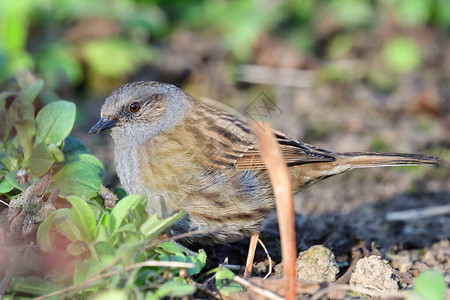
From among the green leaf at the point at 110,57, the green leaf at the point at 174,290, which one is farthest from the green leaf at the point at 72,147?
the green leaf at the point at 110,57

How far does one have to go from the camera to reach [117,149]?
4.02 metres

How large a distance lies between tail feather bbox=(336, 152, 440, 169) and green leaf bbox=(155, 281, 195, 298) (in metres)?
1.93

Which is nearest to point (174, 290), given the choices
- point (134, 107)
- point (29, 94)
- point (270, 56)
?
point (29, 94)

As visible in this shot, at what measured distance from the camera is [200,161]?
12.5 ft

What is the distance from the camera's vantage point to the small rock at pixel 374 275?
3240 mm

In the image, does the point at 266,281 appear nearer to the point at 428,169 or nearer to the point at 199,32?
the point at 428,169

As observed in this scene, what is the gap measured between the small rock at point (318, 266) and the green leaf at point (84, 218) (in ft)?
4.19

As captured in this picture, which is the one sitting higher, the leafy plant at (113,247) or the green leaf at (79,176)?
the green leaf at (79,176)

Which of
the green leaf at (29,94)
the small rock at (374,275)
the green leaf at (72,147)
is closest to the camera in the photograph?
the small rock at (374,275)

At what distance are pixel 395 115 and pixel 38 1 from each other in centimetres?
447

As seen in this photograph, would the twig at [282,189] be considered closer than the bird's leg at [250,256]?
Yes

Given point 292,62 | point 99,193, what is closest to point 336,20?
point 292,62

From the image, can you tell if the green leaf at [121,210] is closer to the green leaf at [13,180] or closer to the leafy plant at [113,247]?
the leafy plant at [113,247]

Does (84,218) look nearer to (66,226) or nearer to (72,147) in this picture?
(66,226)
